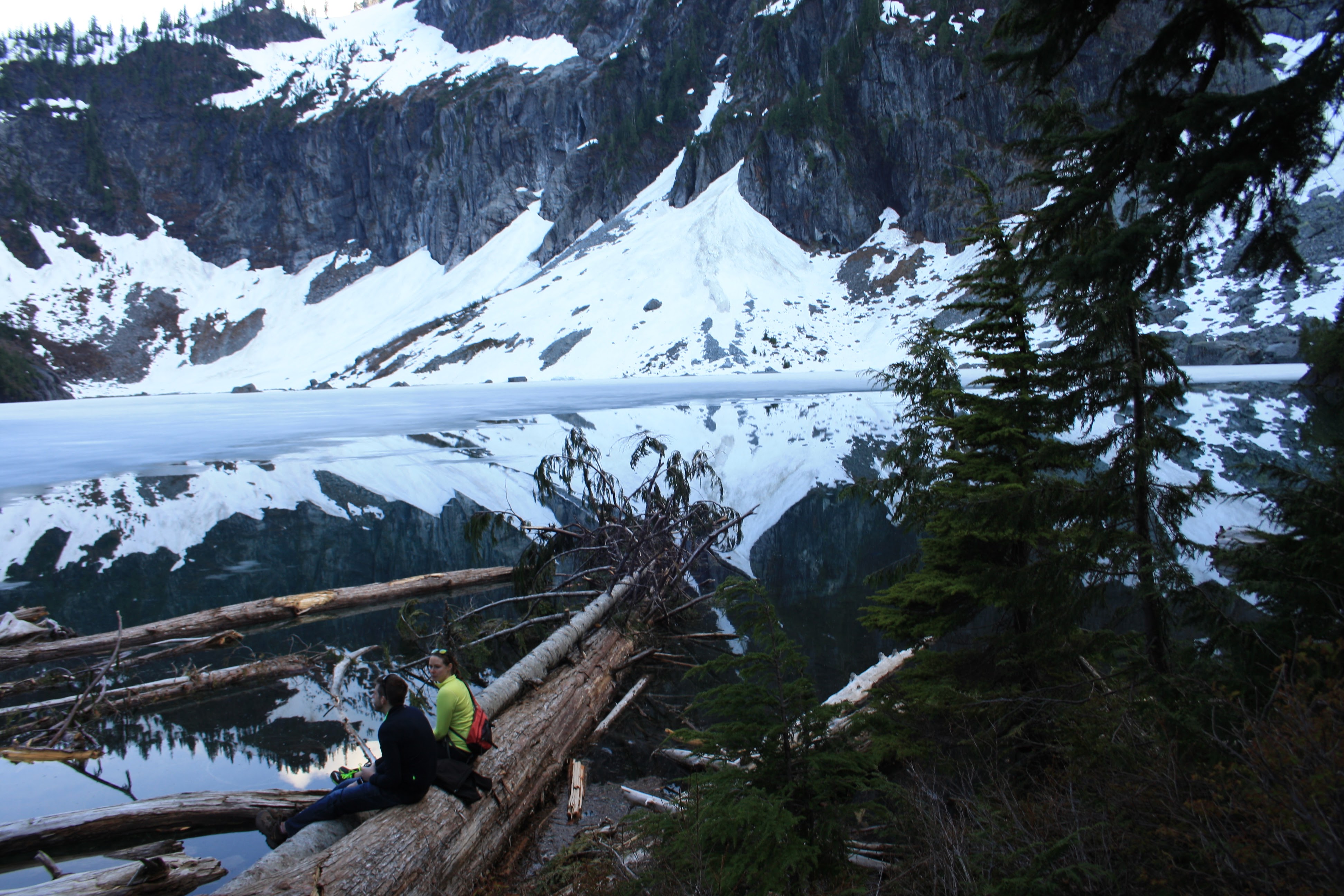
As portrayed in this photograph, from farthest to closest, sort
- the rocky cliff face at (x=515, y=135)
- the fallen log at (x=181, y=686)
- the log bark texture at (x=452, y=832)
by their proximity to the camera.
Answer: the rocky cliff face at (x=515, y=135), the fallen log at (x=181, y=686), the log bark texture at (x=452, y=832)

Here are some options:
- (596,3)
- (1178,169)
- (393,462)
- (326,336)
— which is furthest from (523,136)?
(1178,169)

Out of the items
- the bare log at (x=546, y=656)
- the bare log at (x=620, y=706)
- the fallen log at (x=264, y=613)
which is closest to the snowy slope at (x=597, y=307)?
the fallen log at (x=264, y=613)

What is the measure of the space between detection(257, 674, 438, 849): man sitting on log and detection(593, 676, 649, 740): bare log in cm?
245

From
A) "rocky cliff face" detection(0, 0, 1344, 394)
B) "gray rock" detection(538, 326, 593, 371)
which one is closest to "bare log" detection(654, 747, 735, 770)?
"rocky cliff face" detection(0, 0, 1344, 394)

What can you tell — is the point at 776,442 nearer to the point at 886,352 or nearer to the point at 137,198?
the point at 886,352

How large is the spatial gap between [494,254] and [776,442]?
107 metres

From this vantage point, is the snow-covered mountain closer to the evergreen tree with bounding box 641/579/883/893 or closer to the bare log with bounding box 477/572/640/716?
the bare log with bounding box 477/572/640/716

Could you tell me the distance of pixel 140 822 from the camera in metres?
5.02

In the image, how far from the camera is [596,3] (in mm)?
141625

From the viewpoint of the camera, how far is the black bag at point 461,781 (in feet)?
15.2

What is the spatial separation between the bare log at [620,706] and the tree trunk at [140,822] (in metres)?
2.54

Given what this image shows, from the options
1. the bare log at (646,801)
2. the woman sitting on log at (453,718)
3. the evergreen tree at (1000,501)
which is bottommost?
the bare log at (646,801)

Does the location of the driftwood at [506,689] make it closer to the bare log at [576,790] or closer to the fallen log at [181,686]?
the bare log at [576,790]

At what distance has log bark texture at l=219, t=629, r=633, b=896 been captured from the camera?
12.5 feet
